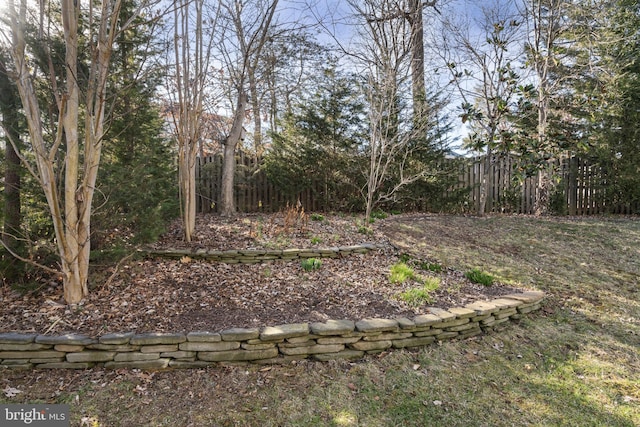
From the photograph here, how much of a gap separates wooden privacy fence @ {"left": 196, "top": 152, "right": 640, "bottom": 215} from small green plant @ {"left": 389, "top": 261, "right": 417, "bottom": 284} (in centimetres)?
350

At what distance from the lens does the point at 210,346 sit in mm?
2457

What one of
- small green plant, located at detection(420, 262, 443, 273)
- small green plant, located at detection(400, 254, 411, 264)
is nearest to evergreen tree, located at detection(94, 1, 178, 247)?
small green plant, located at detection(400, 254, 411, 264)

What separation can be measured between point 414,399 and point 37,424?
2.39 metres

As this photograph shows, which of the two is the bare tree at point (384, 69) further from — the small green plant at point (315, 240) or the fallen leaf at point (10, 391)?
the fallen leaf at point (10, 391)

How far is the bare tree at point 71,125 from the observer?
2633 mm

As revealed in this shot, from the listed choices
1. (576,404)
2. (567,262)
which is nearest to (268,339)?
(576,404)

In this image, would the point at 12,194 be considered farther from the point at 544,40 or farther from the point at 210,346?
the point at 544,40

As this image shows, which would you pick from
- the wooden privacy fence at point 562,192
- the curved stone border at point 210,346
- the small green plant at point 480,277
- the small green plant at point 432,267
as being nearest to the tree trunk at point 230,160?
the small green plant at point 432,267

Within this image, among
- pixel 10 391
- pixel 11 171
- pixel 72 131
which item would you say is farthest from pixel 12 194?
pixel 10 391

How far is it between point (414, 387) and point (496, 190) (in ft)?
22.0

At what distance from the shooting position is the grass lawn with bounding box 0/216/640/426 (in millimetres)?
2053

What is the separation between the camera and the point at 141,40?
13.8 ft

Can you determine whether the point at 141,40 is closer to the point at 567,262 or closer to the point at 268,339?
the point at 268,339

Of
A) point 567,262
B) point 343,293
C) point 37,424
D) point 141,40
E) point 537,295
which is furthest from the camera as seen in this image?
point 567,262
